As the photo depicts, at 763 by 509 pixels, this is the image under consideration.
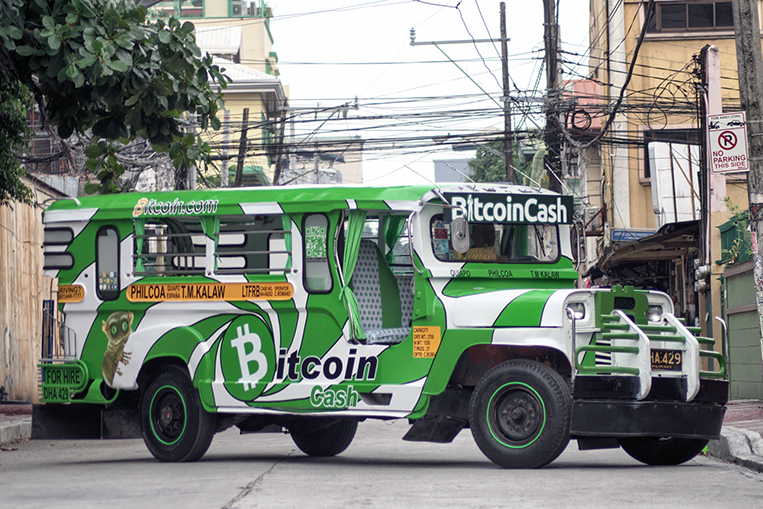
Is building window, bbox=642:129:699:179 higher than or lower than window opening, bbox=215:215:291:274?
higher

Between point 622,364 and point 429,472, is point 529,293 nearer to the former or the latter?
point 622,364

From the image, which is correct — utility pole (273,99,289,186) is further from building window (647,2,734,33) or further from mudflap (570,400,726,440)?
mudflap (570,400,726,440)

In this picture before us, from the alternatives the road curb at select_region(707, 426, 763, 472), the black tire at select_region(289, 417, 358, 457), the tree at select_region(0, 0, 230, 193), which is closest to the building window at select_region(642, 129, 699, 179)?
the road curb at select_region(707, 426, 763, 472)

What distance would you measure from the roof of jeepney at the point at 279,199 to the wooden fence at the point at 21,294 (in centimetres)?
884

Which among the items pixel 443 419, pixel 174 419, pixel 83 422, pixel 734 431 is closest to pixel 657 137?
pixel 734 431

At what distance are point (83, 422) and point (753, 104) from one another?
304 inches

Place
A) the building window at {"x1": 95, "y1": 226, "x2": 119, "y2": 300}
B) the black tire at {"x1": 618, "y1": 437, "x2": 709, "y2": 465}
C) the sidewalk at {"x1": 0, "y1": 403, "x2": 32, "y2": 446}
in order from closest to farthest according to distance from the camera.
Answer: the black tire at {"x1": 618, "y1": 437, "x2": 709, "y2": 465}
the building window at {"x1": 95, "y1": 226, "x2": 119, "y2": 300}
the sidewalk at {"x1": 0, "y1": 403, "x2": 32, "y2": 446}

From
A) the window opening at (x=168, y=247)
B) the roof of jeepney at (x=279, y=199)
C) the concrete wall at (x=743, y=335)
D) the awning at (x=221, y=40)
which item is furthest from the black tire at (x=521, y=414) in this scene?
the awning at (x=221, y=40)

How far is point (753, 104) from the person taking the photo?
11281 mm

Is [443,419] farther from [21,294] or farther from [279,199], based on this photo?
[21,294]

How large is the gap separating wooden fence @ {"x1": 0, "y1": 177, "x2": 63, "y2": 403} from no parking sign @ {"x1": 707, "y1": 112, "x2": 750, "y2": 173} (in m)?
12.4

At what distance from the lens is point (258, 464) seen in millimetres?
10320

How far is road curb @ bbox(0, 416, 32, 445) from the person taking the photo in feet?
47.7

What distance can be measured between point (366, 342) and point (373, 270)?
0.96 metres
